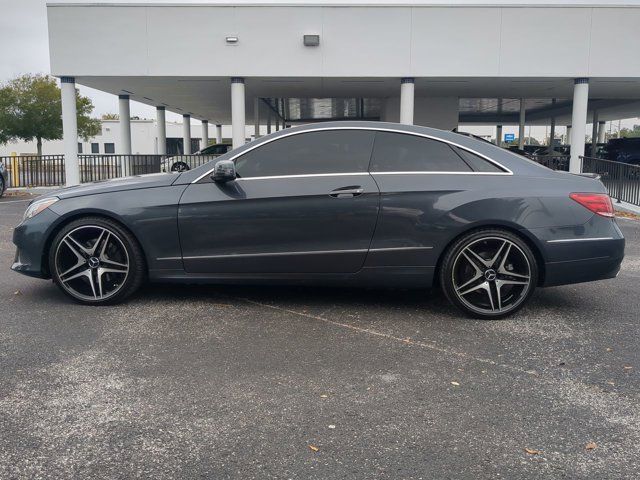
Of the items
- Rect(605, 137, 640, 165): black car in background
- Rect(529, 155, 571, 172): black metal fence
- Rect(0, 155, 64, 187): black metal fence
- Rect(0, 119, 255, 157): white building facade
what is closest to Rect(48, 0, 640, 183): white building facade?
Rect(529, 155, 571, 172): black metal fence

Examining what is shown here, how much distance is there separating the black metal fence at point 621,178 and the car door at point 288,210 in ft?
35.2

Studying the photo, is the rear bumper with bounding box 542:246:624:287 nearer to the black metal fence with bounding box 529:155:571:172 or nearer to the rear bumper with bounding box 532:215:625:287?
the rear bumper with bounding box 532:215:625:287

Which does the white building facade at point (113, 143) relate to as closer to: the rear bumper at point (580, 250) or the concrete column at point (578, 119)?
the concrete column at point (578, 119)

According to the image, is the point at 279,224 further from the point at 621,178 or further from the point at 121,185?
the point at 621,178

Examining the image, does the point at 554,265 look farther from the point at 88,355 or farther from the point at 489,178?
the point at 88,355

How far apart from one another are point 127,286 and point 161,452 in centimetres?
252

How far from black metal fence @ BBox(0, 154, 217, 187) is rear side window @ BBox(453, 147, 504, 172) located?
44.2ft

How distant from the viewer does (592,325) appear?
15.7ft

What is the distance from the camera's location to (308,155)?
196 inches

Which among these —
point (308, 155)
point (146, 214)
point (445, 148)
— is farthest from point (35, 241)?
point (445, 148)

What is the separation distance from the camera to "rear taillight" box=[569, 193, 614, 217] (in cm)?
477

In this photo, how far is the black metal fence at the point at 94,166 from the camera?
61.1ft

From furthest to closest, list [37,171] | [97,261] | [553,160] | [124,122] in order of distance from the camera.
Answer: [124,122]
[37,171]
[553,160]
[97,261]

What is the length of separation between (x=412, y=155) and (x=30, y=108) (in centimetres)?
3933
